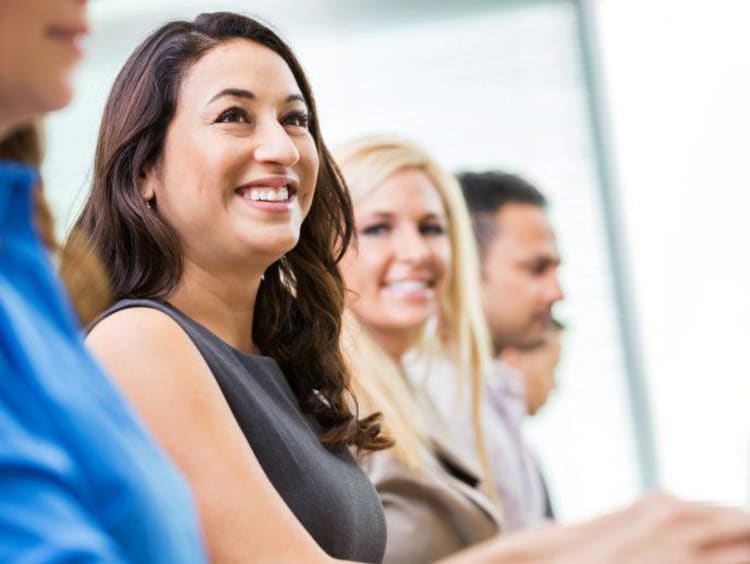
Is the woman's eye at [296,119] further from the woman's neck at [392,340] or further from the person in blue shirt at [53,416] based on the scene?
the woman's neck at [392,340]

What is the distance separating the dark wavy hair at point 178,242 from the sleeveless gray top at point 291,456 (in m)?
0.08

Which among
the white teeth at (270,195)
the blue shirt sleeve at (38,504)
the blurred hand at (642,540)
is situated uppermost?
the white teeth at (270,195)

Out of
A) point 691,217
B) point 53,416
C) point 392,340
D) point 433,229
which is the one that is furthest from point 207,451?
point 691,217

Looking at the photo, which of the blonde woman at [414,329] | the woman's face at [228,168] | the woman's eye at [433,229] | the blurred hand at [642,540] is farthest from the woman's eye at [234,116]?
the woman's eye at [433,229]

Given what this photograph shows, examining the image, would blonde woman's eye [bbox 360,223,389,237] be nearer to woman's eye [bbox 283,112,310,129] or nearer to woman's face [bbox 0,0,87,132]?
woman's eye [bbox 283,112,310,129]

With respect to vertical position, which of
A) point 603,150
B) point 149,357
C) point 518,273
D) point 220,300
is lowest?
point 149,357

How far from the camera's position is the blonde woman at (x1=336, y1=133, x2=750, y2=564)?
2.59 m

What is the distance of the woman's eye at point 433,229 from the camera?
305 centimetres

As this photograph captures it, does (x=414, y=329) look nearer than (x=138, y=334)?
No

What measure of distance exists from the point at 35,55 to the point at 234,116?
901 millimetres

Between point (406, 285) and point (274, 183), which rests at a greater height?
point (406, 285)

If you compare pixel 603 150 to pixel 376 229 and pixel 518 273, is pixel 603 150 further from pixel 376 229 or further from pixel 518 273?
pixel 376 229

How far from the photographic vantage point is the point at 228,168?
5.47 ft

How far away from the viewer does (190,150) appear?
1.67 m
